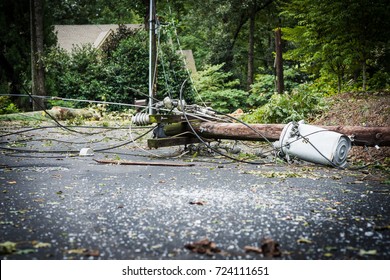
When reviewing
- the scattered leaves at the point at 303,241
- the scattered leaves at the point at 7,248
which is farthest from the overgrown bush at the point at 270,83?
the scattered leaves at the point at 7,248

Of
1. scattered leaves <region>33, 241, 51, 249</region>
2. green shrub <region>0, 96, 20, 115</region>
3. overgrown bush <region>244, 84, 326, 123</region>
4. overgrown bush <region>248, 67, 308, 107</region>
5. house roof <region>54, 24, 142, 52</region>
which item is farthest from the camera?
house roof <region>54, 24, 142, 52</region>

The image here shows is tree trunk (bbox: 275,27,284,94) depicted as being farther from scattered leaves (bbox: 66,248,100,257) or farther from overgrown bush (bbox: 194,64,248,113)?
scattered leaves (bbox: 66,248,100,257)

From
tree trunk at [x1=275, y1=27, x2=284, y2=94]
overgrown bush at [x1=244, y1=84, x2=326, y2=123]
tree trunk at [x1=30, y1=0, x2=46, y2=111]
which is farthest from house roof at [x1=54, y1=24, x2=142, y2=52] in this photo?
overgrown bush at [x1=244, y1=84, x2=326, y2=123]

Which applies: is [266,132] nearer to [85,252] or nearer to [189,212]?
[189,212]

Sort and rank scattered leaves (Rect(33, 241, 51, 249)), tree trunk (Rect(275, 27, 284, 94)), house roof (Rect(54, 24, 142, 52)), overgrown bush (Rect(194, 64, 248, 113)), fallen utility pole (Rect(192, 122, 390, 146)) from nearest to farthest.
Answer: scattered leaves (Rect(33, 241, 51, 249)), fallen utility pole (Rect(192, 122, 390, 146)), tree trunk (Rect(275, 27, 284, 94)), overgrown bush (Rect(194, 64, 248, 113)), house roof (Rect(54, 24, 142, 52))

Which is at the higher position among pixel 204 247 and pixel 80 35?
pixel 80 35

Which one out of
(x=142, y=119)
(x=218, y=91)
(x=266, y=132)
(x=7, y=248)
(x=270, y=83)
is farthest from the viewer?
(x=218, y=91)

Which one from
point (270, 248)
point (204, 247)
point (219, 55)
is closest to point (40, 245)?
point (204, 247)

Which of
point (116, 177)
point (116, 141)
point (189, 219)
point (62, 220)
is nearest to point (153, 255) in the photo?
point (189, 219)

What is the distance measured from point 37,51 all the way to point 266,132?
14.8 metres

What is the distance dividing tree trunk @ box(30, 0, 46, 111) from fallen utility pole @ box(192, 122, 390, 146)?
509 inches

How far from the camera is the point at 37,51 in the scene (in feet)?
57.4

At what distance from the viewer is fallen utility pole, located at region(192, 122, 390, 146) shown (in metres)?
5.34

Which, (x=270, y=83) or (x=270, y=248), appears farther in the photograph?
(x=270, y=83)
